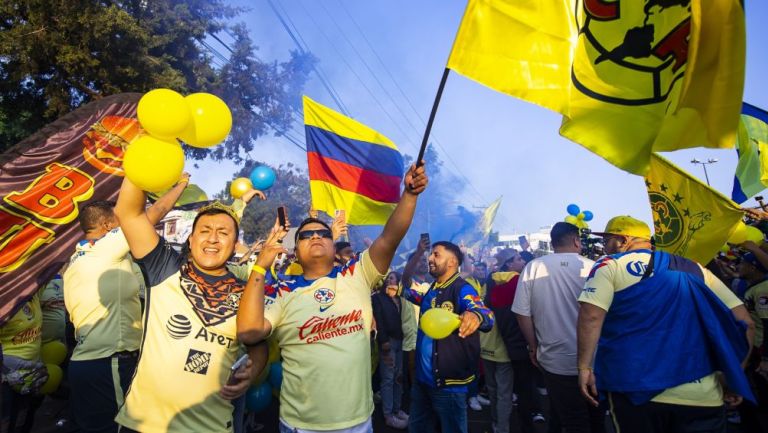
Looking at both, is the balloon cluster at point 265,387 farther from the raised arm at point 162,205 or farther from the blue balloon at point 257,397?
the raised arm at point 162,205

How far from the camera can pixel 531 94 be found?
2670mm

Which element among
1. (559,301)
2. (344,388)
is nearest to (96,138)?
(344,388)

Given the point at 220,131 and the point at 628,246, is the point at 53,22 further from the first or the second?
the point at 628,246

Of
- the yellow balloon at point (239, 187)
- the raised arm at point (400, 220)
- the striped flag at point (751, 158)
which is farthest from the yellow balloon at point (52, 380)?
the striped flag at point (751, 158)

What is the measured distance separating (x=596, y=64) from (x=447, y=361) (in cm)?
257

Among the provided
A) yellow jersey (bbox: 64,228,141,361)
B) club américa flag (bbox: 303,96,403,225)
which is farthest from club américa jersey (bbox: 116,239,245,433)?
club américa flag (bbox: 303,96,403,225)

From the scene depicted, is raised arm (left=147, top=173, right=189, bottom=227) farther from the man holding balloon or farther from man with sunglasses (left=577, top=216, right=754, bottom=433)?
man with sunglasses (left=577, top=216, right=754, bottom=433)

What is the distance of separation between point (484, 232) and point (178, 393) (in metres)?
19.7

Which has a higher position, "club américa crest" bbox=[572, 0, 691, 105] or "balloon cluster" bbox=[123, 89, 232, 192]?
"club américa crest" bbox=[572, 0, 691, 105]

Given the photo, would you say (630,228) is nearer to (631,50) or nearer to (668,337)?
(668,337)

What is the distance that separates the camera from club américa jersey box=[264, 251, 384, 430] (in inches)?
101

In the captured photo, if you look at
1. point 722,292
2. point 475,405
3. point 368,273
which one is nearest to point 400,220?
point 368,273

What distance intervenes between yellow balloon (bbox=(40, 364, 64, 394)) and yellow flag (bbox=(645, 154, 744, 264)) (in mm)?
6301

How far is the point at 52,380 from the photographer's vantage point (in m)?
4.74
